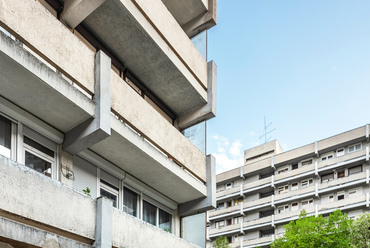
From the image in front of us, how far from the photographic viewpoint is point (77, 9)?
9883mm

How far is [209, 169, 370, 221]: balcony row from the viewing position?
143 ft

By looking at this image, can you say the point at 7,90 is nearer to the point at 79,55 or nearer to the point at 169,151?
the point at 79,55

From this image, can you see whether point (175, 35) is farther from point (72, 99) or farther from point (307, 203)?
point (307, 203)

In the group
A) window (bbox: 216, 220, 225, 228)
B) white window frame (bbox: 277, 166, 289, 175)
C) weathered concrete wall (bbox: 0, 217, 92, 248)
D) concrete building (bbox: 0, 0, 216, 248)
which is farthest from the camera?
window (bbox: 216, 220, 225, 228)

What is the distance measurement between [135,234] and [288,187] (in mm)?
41311

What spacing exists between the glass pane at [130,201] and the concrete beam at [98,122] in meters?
2.46

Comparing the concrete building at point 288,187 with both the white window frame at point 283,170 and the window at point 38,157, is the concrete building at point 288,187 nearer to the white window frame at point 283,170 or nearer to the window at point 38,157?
the white window frame at point 283,170

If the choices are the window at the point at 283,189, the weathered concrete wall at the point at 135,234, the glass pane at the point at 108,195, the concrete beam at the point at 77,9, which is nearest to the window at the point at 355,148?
the window at the point at 283,189

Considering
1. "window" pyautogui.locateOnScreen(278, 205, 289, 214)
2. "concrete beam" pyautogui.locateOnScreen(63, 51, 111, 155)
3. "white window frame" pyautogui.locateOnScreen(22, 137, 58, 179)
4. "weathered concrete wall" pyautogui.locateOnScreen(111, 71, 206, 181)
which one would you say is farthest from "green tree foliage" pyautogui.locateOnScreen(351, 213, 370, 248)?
"white window frame" pyautogui.locateOnScreen(22, 137, 58, 179)

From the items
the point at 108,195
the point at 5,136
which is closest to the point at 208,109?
the point at 108,195

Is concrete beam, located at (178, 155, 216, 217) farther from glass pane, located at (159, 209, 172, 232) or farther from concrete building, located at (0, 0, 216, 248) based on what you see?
glass pane, located at (159, 209, 172, 232)

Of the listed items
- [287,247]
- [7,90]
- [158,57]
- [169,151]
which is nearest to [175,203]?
[169,151]

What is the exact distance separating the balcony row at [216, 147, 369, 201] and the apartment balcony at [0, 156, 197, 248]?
128ft

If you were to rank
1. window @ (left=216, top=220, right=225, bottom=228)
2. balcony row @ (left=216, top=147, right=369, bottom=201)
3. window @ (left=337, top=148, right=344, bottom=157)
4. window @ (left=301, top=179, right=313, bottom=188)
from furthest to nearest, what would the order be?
window @ (left=216, top=220, right=225, bottom=228)
window @ (left=301, top=179, right=313, bottom=188)
window @ (left=337, top=148, right=344, bottom=157)
balcony row @ (left=216, top=147, right=369, bottom=201)
